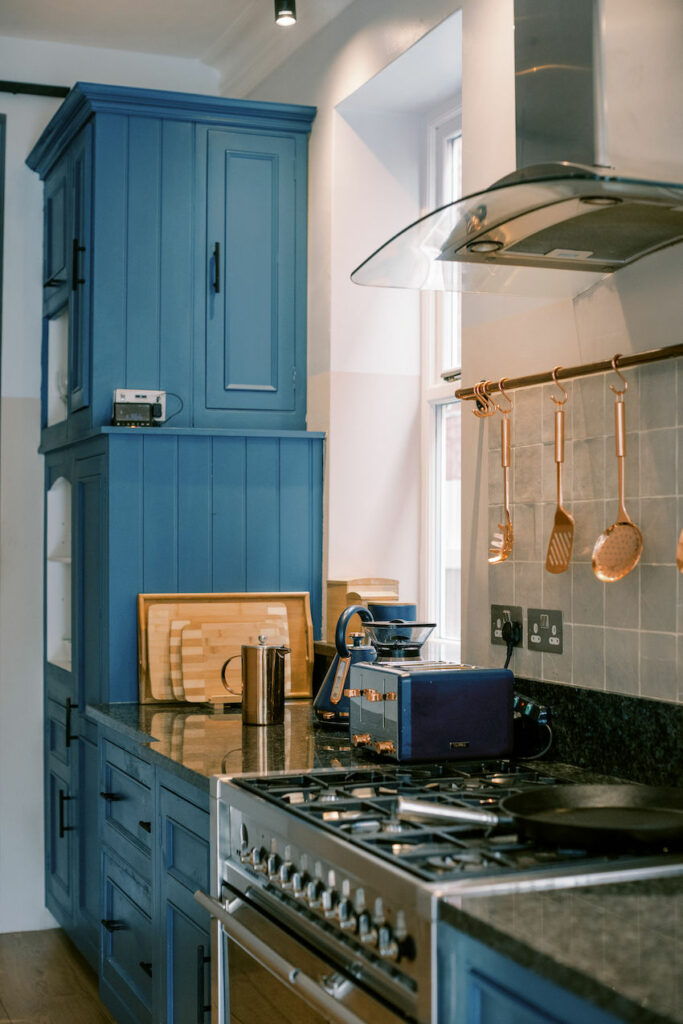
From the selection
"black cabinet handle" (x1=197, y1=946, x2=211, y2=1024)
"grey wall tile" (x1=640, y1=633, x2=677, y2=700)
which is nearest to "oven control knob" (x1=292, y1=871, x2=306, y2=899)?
"black cabinet handle" (x1=197, y1=946, x2=211, y2=1024)

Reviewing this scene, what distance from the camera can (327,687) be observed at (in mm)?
2994

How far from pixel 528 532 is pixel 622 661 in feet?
1.42

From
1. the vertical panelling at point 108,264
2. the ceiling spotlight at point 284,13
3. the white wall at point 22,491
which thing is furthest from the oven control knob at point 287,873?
the white wall at point 22,491

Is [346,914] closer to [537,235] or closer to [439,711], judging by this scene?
[439,711]

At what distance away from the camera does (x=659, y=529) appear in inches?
85.8

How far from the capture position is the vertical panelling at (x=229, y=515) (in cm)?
364

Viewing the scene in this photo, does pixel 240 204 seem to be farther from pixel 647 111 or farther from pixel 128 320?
pixel 647 111

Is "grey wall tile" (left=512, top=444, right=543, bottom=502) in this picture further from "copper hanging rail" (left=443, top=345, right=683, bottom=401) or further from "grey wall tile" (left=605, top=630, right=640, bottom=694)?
"grey wall tile" (left=605, top=630, right=640, bottom=694)

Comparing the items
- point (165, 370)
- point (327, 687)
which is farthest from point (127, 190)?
point (327, 687)

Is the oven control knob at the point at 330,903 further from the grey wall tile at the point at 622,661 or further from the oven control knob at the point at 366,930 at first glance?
the grey wall tile at the point at 622,661

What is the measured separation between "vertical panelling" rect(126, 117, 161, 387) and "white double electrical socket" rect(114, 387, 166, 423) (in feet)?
0.26

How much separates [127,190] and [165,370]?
569 mm

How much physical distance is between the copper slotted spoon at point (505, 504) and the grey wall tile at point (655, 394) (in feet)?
1.45

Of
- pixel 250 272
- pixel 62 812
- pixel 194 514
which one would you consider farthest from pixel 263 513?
pixel 62 812
